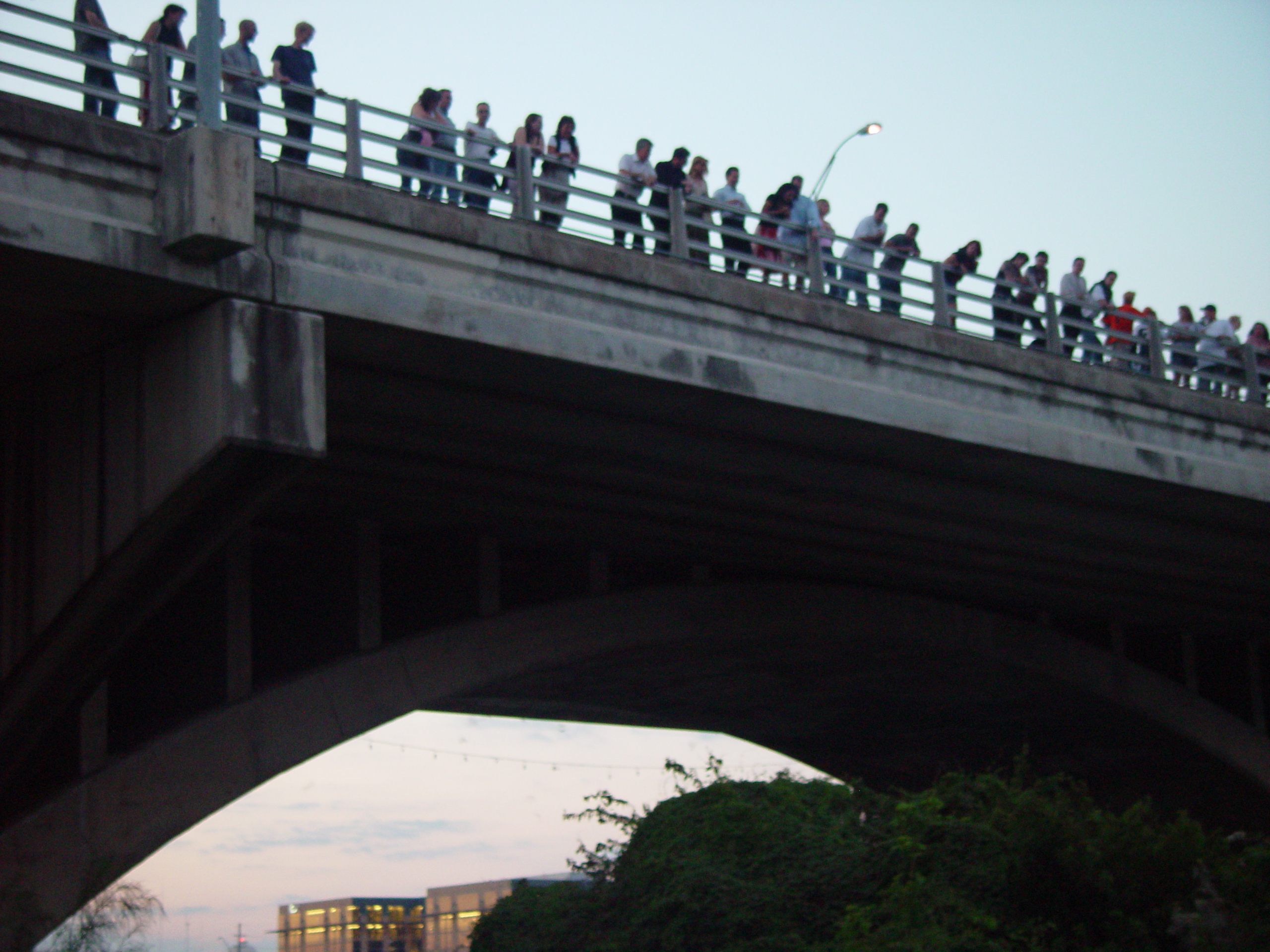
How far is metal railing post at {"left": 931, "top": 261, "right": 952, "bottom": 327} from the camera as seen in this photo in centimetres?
1839

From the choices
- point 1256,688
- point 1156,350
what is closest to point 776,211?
point 1156,350

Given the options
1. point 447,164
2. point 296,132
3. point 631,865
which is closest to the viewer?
point 296,132

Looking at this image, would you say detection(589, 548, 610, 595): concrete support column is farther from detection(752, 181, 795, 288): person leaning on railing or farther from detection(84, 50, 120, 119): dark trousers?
detection(84, 50, 120, 119): dark trousers

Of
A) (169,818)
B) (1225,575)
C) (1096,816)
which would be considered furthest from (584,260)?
(1225,575)

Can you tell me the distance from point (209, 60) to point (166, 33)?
2.97 feet

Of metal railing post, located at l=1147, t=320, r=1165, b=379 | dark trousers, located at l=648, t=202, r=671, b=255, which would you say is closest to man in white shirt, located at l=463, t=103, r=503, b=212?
dark trousers, located at l=648, t=202, r=671, b=255

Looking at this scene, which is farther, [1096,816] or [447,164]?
[1096,816]

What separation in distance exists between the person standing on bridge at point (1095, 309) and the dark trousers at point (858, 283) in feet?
9.57

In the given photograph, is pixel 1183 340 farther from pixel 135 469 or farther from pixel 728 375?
pixel 135 469

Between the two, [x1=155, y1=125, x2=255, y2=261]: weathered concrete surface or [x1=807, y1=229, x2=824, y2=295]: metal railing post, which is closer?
[x1=155, y1=125, x2=255, y2=261]: weathered concrete surface

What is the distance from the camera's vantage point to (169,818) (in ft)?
51.8

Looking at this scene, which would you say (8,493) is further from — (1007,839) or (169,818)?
(1007,839)

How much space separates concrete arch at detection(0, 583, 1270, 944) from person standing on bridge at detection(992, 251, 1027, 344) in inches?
186

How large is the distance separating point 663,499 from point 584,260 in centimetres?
537
